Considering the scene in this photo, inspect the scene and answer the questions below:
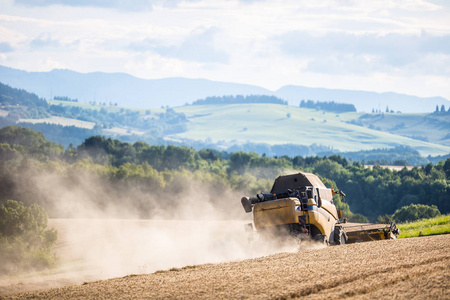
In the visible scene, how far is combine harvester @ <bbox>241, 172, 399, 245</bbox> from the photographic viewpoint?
23938mm

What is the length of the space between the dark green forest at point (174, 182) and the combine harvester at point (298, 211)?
199 ft

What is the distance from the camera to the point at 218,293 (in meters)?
15.1

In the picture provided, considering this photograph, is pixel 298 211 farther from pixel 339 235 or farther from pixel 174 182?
pixel 174 182

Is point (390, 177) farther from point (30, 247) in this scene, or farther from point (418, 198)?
point (30, 247)

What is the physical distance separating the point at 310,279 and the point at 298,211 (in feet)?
27.3

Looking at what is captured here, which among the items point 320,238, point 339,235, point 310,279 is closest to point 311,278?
point 310,279

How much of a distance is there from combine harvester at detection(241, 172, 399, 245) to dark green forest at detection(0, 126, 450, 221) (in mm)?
60674

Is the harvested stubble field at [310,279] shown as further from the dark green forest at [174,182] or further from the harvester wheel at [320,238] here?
the dark green forest at [174,182]

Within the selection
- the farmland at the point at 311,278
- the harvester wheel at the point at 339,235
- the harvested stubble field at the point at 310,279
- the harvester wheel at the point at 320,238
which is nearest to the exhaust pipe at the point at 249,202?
the harvester wheel at the point at 320,238

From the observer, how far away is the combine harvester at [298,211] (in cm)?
2394

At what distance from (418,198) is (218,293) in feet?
361

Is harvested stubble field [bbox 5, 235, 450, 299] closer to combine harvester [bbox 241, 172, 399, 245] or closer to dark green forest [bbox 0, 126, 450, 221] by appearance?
combine harvester [bbox 241, 172, 399, 245]

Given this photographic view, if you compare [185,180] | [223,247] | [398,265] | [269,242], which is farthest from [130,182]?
[398,265]

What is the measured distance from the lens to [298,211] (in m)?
23.9
